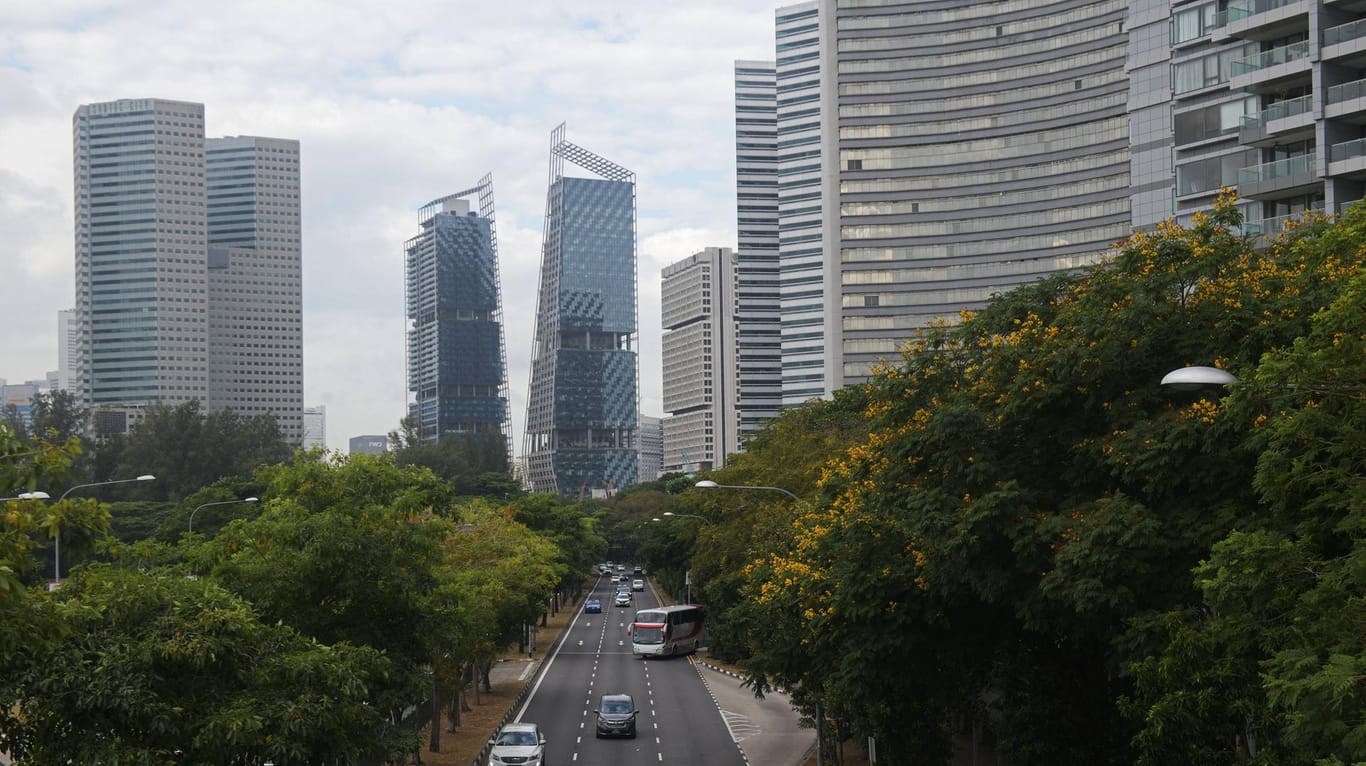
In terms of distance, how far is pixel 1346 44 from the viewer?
1661 inches

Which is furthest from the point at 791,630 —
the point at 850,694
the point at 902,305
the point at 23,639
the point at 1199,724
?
the point at 902,305

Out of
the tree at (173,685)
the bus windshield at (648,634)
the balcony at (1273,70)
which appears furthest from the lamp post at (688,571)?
the tree at (173,685)

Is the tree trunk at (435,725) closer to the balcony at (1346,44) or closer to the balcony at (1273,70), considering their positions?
the balcony at (1273,70)

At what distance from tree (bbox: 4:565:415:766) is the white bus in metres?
Answer: 54.6

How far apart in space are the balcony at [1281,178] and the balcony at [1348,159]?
2.61ft

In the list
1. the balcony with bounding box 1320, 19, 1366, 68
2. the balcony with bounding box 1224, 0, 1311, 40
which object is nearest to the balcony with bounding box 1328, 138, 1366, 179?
the balcony with bounding box 1320, 19, 1366, 68

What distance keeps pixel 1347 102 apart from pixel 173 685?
40.1 m

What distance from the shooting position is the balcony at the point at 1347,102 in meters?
42.4

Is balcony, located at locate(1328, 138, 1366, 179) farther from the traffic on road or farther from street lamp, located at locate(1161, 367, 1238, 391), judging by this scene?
street lamp, located at locate(1161, 367, 1238, 391)

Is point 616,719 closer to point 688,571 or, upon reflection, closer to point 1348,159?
point 1348,159

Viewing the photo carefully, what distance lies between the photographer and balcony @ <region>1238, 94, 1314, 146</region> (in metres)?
44.2

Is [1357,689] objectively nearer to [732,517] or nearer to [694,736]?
[694,736]

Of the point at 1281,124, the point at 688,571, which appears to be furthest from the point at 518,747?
the point at 688,571

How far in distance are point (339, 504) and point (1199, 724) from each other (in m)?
16.4
